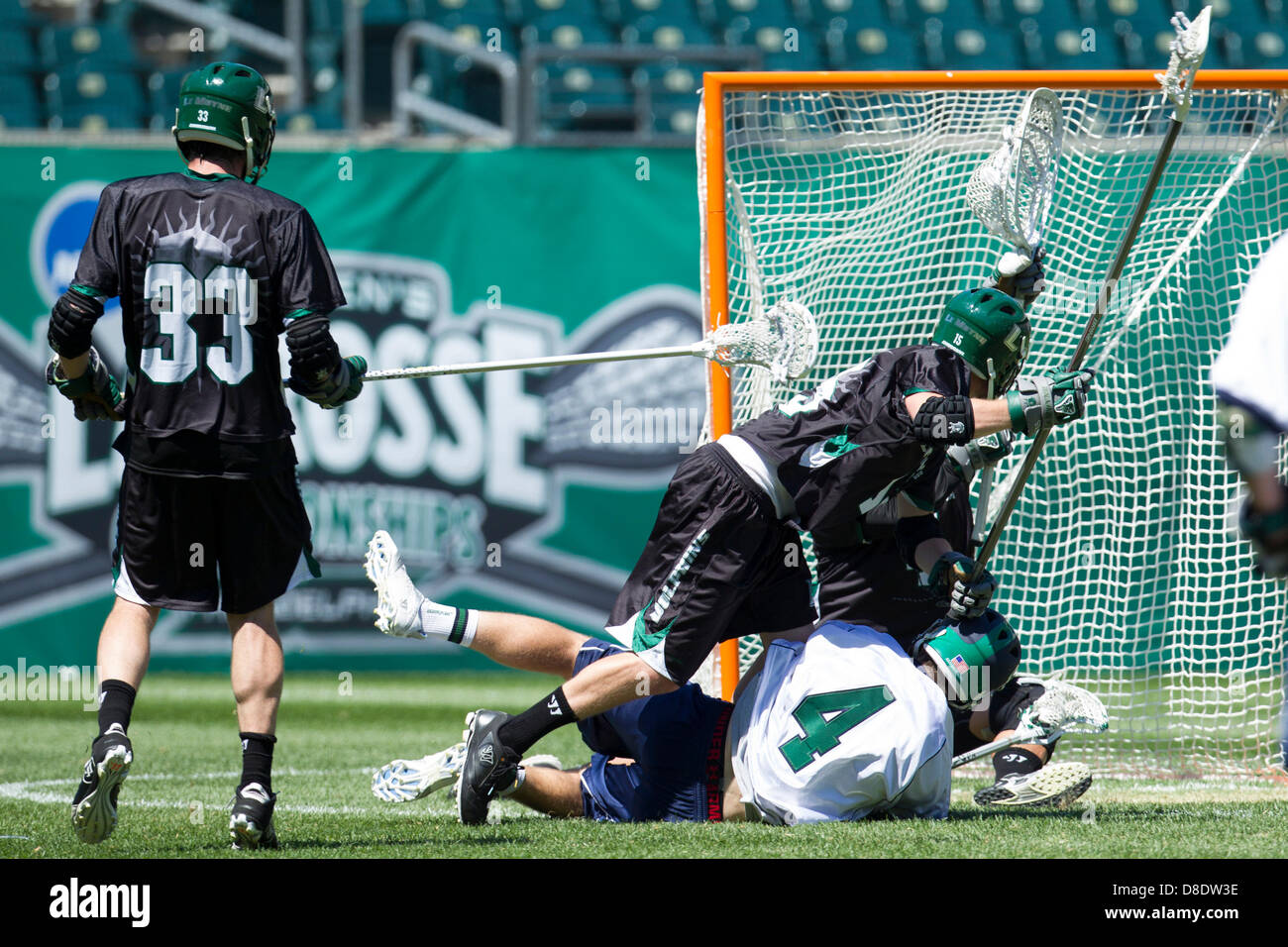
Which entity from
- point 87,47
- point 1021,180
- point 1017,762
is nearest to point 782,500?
point 1017,762

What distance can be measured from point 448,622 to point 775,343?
1.29 metres

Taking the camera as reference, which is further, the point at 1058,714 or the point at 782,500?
the point at 1058,714

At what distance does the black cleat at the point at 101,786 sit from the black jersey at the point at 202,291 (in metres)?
0.63

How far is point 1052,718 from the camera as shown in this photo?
4.26 metres

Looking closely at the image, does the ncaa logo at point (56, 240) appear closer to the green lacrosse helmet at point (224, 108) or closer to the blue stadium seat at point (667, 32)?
the blue stadium seat at point (667, 32)

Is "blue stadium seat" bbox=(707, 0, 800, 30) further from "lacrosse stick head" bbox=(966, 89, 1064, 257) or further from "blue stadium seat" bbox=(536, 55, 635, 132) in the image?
"lacrosse stick head" bbox=(966, 89, 1064, 257)

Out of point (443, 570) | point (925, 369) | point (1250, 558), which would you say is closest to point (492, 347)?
point (443, 570)

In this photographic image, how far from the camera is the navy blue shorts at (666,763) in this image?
3.91 m

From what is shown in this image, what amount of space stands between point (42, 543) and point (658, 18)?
6593mm

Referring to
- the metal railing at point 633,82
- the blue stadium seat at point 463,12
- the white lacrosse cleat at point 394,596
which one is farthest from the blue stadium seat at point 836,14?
the white lacrosse cleat at point 394,596

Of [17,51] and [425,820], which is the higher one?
[17,51]

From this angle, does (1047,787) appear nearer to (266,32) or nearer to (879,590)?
(879,590)

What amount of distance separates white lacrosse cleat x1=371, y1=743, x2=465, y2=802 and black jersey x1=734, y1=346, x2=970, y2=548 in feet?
3.73

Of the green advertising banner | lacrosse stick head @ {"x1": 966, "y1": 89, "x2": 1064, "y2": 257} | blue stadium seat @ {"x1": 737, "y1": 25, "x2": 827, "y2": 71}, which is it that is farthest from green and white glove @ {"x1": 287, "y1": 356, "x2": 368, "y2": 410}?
blue stadium seat @ {"x1": 737, "y1": 25, "x2": 827, "y2": 71}
